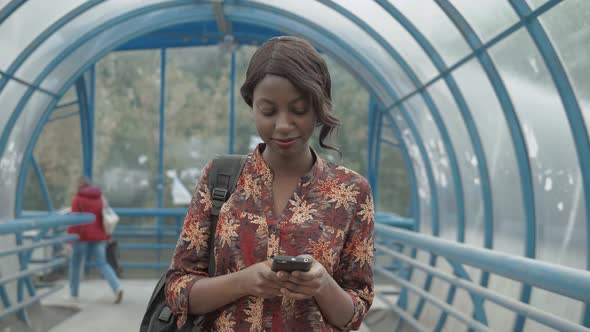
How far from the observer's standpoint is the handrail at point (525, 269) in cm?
229

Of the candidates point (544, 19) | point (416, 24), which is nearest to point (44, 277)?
point (416, 24)

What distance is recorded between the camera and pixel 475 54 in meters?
6.38

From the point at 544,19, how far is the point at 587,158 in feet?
3.62

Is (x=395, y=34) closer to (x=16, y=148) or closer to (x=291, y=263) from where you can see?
(x=16, y=148)

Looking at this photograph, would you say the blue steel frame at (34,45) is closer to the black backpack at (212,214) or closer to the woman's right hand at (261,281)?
the black backpack at (212,214)

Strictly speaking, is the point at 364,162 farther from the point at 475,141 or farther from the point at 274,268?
the point at 274,268

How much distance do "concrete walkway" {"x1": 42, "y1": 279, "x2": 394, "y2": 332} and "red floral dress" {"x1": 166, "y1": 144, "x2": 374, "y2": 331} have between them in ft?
19.6

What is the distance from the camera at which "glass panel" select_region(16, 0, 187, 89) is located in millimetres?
8539

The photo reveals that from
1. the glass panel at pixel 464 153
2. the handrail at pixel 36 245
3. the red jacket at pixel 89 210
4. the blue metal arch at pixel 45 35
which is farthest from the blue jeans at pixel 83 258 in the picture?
the glass panel at pixel 464 153

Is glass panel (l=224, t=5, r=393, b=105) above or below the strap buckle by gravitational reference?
above

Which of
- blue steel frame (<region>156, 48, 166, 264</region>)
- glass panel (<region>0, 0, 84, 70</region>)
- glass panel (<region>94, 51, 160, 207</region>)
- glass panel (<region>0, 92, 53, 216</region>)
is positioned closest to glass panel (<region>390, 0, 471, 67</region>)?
glass panel (<region>0, 0, 84, 70</region>)

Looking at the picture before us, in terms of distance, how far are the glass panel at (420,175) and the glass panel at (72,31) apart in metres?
3.88

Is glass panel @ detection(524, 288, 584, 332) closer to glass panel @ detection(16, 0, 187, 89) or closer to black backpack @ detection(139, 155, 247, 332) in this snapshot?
black backpack @ detection(139, 155, 247, 332)

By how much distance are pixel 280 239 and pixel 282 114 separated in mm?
300
